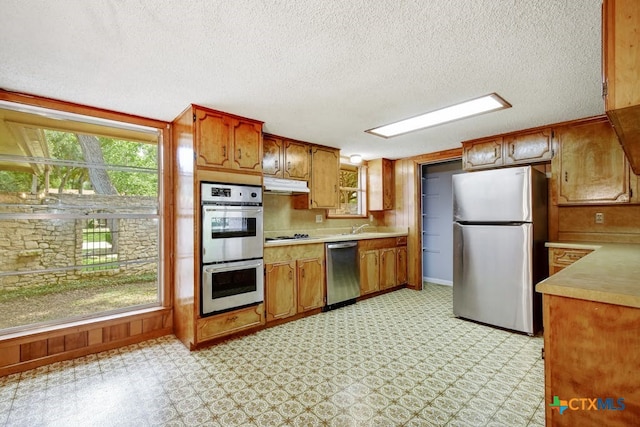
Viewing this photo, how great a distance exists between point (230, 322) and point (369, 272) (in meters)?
2.25

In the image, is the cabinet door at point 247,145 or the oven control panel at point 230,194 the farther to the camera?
the cabinet door at point 247,145

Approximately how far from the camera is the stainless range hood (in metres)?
3.68

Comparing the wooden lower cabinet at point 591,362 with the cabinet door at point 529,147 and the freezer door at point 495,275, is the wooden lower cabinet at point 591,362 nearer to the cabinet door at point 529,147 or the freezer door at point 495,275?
the freezer door at point 495,275

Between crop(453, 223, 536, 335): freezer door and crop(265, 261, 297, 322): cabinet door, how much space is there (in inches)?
78.6

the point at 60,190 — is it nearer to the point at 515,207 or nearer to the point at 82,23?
the point at 82,23

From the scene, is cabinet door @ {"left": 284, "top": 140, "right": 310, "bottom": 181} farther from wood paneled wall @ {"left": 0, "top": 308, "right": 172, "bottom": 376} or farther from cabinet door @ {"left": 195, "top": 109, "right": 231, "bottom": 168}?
wood paneled wall @ {"left": 0, "top": 308, "right": 172, "bottom": 376}

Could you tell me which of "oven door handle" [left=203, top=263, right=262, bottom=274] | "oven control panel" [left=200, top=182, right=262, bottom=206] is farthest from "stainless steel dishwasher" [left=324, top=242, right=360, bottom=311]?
"oven control panel" [left=200, top=182, right=262, bottom=206]

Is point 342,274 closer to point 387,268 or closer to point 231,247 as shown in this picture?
point 387,268

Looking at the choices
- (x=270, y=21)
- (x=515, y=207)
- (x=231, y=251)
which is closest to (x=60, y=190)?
(x=231, y=251)

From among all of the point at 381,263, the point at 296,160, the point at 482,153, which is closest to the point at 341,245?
the point at 381,263

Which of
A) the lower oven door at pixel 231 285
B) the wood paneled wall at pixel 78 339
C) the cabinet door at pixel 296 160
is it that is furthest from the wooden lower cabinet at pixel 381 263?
the wood paneled wall at pixel 78 339

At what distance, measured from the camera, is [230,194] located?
119 inches

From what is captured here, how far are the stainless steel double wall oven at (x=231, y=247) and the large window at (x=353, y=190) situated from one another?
7.65 ft

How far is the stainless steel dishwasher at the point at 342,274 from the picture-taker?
13.1ft
